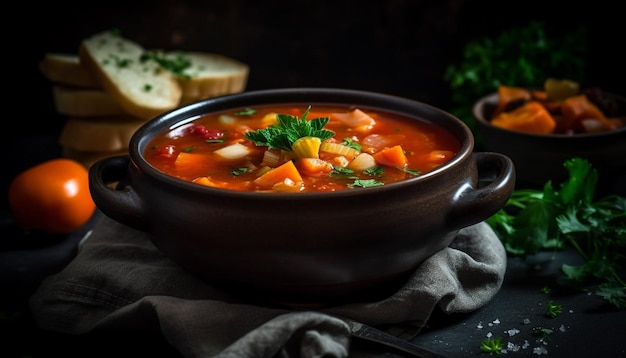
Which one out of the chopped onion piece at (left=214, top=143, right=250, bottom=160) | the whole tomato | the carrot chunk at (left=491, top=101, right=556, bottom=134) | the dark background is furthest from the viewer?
the dark background

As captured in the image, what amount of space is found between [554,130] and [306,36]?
186 cm

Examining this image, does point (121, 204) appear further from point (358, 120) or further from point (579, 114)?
point (579, 114)

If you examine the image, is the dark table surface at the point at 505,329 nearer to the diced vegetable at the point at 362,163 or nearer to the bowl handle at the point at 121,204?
the bowl handle at the point at 121,204

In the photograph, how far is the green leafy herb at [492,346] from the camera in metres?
2.46

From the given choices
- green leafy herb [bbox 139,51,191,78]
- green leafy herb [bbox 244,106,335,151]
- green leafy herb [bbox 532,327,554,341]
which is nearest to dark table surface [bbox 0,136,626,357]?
green leafy herb [bbox 532,327,554,341]

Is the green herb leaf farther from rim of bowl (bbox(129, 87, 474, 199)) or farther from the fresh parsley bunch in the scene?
the fresh parsley bunch

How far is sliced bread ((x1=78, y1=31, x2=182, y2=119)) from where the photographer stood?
429cm

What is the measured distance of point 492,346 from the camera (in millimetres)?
2473

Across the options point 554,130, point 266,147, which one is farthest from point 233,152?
point 554,130

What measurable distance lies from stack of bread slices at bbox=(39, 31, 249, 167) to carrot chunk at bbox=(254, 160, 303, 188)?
1.90 metres

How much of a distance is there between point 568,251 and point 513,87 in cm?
148

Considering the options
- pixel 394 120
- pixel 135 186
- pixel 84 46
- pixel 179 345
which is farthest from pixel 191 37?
pixel 179 345

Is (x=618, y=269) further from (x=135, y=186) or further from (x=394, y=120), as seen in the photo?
(x=135, y=186)

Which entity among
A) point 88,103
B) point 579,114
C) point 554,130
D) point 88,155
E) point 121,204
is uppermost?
point 121,204
